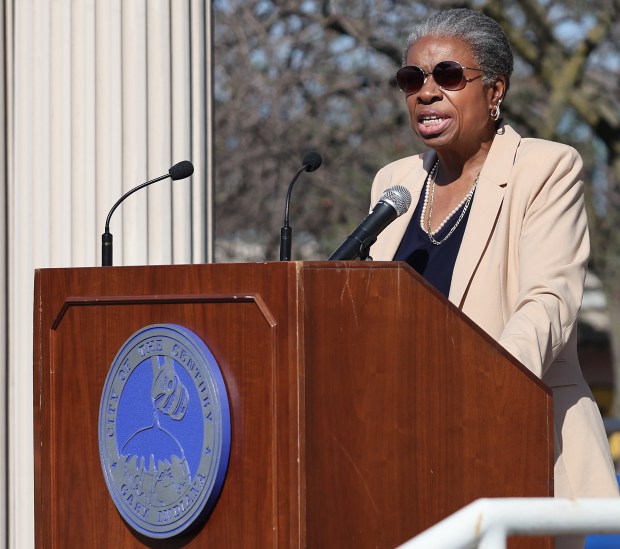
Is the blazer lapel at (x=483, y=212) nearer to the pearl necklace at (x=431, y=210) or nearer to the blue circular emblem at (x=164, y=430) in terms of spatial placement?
the pearl necklace at (x=431, y=210)

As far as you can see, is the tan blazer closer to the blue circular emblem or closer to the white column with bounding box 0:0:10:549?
the blue circular emblem

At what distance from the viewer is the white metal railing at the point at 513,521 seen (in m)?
1.81

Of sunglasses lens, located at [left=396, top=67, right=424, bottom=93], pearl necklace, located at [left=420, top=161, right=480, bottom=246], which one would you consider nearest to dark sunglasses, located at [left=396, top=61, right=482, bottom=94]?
sunglasses lens, located at [left=396, top=67, right=424, bottom=93]

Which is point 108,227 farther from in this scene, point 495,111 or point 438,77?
point 495,111

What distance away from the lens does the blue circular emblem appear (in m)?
2.33

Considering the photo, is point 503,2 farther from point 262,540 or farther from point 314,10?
point 262,540

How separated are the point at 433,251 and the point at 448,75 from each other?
418 millimetres

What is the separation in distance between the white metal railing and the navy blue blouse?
119 centimetres

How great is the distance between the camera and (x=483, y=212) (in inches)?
120

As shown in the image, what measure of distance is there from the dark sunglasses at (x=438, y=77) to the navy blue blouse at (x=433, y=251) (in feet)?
1.00

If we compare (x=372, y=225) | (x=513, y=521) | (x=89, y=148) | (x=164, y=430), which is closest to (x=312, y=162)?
(x=372, y=225)

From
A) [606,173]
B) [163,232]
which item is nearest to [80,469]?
[163,232]

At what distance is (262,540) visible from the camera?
2.28 meters

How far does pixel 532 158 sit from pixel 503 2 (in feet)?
32.7
